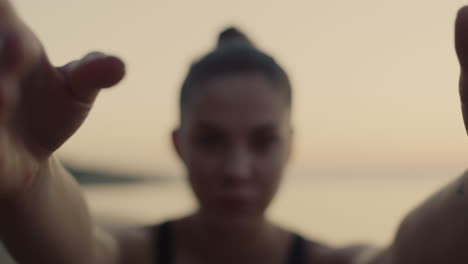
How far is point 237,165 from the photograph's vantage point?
1.47 metres

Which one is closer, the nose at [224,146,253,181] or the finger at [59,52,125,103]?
the finger at [59,52,125,103]

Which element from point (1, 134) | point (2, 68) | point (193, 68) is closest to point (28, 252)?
point (1, 134)

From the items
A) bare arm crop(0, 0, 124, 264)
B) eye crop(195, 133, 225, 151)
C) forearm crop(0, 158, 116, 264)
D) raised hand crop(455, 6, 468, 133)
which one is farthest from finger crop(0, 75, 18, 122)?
eye crop(195, 133, 225, 151)

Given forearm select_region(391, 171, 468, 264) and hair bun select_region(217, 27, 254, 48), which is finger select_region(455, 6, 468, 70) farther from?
hair bun select_region(217, 27, 254, 48)

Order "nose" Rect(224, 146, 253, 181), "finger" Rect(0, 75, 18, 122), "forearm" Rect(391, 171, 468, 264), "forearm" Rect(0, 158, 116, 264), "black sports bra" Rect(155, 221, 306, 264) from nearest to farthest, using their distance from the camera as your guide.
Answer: "finger" Rect(0, 75, 18, 122)
"forearm" Rect(391, 171, 468, 264)
"forearm" Rect(0, 158, 116, 264)
"nose" Rect(224, 146, 253, 181)
"black sports bra" Rect(155, 221, 306, 264)

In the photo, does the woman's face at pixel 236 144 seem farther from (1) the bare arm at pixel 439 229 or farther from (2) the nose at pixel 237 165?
(1) the bare arm at pixel 439 229

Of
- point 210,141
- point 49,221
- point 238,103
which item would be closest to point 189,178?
point 210,141

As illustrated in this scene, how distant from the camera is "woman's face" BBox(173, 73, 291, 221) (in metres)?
1.50

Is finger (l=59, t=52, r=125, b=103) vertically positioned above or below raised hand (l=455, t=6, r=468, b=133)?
below

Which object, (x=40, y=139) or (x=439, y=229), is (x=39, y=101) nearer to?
(x=40, y=139)

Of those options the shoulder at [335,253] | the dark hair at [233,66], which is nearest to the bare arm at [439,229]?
the shoulder at [335,253]

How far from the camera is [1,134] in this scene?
2.81 feet

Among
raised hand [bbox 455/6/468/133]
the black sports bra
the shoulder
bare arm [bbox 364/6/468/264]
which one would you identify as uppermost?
raised hand [bbox 455/6/468/133]

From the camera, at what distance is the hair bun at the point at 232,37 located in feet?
6.26
